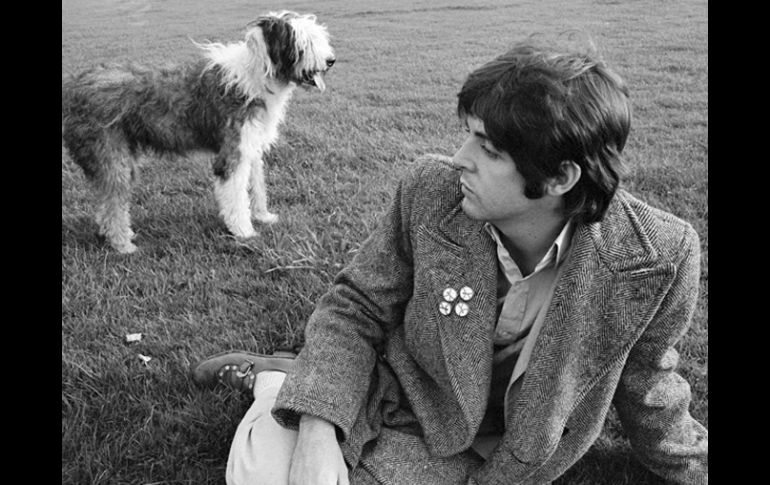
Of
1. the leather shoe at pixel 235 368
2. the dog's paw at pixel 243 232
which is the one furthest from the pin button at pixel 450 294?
the dog's paw at pixel 243 232

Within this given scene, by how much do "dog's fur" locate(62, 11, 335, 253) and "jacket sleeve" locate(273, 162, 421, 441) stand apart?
7.50 ft

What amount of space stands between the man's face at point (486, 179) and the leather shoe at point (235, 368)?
4.31 ft

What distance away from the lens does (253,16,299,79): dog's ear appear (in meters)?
4.09

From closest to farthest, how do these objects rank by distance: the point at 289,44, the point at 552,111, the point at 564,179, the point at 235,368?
the point at 552,111
the point at 564,179
the point at 235,368
the point at 289,44

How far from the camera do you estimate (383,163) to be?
5355 mm

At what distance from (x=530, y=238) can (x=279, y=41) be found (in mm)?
2702

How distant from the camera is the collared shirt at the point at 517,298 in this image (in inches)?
75.6

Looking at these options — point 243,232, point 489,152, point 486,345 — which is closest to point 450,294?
point 486,345

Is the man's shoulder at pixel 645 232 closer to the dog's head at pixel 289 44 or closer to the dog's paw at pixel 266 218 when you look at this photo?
the dog's head at pixel 289 44

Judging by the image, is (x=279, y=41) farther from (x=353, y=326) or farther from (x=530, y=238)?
(x=530, y=238)

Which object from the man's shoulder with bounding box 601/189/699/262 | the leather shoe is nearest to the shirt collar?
the man's shoulder with bounding box 601/189/699/262

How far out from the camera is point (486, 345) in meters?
1.93
